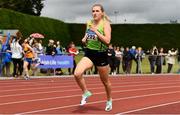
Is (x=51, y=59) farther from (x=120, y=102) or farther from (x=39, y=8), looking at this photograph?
Answer: (x=39, y=8)

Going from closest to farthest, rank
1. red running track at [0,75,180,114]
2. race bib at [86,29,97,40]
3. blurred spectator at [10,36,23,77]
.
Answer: race bib at [86,29,97,40] → red running track at [0,75,180,114] → blurred spectator at [10,36,23,77]

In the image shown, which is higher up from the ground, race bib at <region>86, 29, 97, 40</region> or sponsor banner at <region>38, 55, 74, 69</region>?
race bib at <region>86, 29, 97, 40</region>

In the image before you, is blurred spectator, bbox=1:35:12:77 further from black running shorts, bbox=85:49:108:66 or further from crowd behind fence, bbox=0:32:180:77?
black running shorts, bbox=85:49:108:66

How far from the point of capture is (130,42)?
6812 cm

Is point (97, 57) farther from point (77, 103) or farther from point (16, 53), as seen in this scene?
point (16, 53)

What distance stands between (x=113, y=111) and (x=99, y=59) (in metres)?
0.99

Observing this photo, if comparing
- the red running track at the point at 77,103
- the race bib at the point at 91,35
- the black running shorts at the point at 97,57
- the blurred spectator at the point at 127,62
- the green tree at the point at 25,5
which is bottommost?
the red running track at the point at 77,103

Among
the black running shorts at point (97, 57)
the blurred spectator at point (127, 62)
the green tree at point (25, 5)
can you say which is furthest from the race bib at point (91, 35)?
the green tree at point (25, 5)

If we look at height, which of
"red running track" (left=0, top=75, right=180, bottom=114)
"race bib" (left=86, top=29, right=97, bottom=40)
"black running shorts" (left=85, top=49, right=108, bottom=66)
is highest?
"race bib" (left=86, top=29, right=97, bottom=40)

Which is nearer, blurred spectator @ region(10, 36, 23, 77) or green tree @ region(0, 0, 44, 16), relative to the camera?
blurred spectator @ region(10, 36, 23, 77)

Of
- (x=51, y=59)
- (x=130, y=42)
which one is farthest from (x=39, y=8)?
(x=51, y=59)

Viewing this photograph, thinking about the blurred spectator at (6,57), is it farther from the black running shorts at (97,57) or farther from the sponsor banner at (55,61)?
the black running shorts at (97,57)

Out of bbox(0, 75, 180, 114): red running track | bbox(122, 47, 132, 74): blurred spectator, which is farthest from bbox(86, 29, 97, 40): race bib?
bbox(122, 47, 132, 74): blurred spectator

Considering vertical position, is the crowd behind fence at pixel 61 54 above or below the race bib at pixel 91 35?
below
